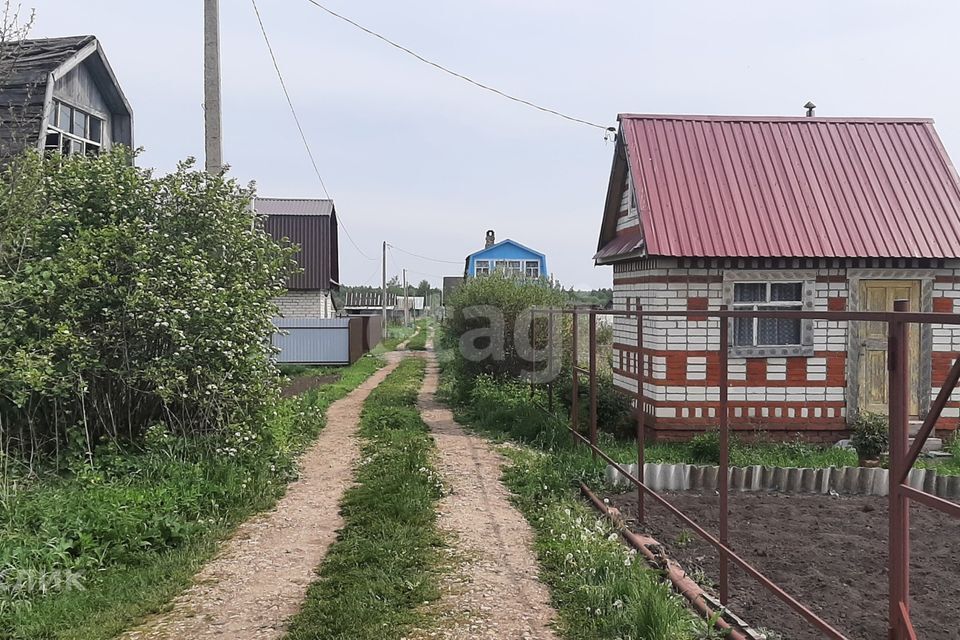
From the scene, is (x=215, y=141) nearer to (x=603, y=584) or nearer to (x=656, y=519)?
(x=656, y=519)

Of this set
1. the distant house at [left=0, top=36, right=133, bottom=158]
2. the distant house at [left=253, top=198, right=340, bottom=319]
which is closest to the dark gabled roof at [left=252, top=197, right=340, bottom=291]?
the distant house at [left=253, top=198, right=340, bottom=319]

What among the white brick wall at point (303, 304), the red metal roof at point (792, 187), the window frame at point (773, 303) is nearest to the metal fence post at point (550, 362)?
the red metal roof at point (792, 187)

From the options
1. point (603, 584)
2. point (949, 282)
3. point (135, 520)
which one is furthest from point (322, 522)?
point (949, 282)

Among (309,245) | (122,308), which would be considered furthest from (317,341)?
(122,308)

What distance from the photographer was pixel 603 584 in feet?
17.9

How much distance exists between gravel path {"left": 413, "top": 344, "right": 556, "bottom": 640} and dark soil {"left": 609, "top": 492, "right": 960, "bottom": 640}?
1235mm

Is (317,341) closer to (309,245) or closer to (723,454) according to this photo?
(309,245)

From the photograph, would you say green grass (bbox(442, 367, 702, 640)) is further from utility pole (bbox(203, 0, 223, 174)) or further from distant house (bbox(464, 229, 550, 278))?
distant house (bbox(464, 229, 550, 278))

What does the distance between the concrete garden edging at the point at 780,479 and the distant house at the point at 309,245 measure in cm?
2170

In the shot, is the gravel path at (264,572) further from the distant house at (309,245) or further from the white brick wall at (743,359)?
the distant house at (309,245)

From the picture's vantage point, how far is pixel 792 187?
12859 millimetres

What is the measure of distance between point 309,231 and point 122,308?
23.4m

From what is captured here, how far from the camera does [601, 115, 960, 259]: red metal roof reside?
1184 cm

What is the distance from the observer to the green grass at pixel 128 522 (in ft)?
17.3
